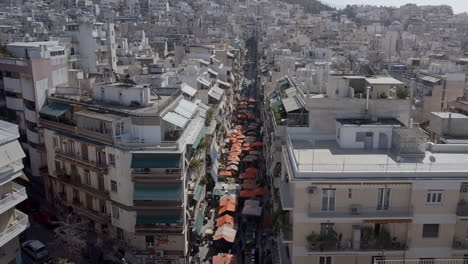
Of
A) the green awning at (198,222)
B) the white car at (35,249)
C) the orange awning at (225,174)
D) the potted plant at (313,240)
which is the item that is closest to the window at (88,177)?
the white car at (35,249)

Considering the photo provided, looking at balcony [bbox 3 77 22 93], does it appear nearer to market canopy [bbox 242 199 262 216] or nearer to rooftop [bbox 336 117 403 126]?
market canopy [bbox 242 199 262 216]

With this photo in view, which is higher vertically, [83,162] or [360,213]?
[360,213]

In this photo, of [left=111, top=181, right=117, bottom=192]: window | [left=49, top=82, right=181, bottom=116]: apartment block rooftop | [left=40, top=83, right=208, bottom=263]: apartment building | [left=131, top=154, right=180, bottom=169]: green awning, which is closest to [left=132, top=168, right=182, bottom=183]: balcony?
[left=40, top=83, right=208, bottom=263]: apartment building

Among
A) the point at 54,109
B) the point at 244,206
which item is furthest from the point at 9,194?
the point at 244,206

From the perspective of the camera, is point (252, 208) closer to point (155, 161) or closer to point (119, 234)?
point (119, 234)

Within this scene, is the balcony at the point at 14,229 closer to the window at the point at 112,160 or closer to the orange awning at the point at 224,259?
the window at the point at 112,160

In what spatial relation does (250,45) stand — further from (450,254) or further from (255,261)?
(450,254)

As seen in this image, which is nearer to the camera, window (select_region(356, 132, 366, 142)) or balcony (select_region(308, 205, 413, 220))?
balcony (select_region(308, 205, 413, 220))
